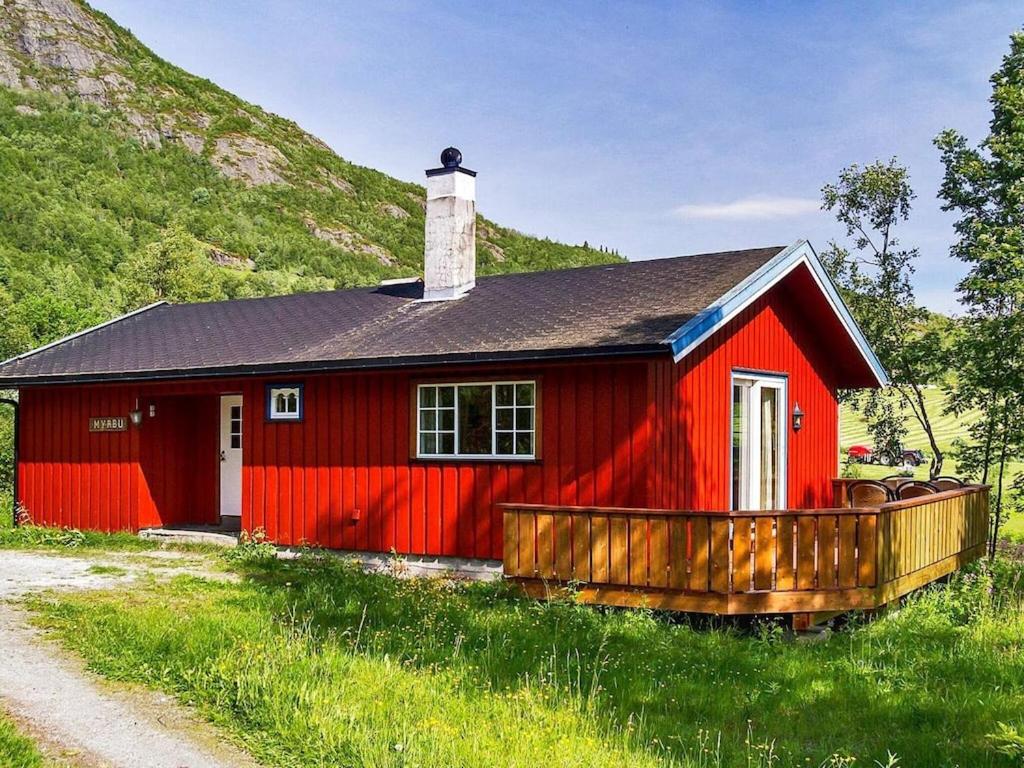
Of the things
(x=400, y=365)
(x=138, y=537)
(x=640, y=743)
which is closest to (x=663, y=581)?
(x=640, y=743)

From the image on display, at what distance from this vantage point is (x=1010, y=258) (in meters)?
13.4

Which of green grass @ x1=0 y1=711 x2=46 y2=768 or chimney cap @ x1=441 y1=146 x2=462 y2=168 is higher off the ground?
chimney cap @ x1=441 y1=146 x2=462 y2=168

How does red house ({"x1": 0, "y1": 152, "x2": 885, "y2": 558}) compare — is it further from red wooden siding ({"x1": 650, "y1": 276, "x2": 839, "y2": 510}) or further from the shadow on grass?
the shadow on grass

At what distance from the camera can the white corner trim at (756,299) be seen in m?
8.96

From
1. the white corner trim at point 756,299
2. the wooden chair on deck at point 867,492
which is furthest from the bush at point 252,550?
the wooden chair on deck at point 867,492

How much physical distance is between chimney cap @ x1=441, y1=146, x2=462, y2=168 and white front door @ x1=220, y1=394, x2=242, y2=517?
4.56 metres

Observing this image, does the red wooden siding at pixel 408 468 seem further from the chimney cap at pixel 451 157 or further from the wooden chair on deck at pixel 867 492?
the wooden chair on deck at pixel 867 492

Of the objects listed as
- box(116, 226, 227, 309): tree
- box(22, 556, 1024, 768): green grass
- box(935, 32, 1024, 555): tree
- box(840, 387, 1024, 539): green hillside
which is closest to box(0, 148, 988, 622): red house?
box(22, 556, 1024, 768): green grass

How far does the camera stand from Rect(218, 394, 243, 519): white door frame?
1408 cm

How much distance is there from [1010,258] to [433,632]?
1031cm

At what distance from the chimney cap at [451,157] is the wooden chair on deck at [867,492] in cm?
711

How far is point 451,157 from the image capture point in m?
13.8

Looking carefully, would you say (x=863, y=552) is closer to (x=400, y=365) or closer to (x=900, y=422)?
(x=400, y=365)

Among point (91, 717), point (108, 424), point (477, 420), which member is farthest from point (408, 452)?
point (91, 717)
